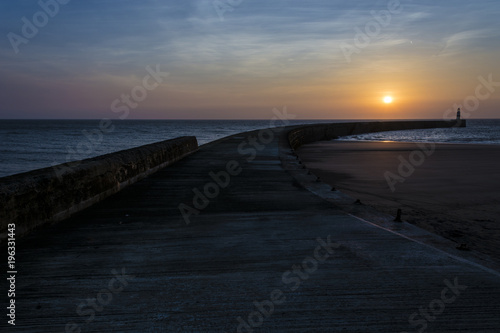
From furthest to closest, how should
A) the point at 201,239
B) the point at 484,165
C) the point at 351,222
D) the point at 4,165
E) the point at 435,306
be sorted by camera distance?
the point at 4,165, the point at 484,165, the point at 351,222, the point at 201,239, the point at 435,306

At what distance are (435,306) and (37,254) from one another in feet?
10.4

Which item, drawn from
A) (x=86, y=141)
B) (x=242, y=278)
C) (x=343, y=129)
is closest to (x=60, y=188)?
(x=242, y=278)

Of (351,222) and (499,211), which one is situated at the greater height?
(351,222)

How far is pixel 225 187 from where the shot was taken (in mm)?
6945

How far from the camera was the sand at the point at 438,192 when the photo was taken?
243 inches

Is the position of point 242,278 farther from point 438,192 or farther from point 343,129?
point 343,129

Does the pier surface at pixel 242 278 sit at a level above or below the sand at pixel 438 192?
above

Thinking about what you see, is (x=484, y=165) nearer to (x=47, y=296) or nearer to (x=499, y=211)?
(x=499, y=211)

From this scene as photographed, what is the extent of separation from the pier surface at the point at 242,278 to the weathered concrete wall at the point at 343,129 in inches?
679

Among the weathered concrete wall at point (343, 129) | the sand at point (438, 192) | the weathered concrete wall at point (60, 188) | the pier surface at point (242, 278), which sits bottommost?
the sand at point (438, 192)

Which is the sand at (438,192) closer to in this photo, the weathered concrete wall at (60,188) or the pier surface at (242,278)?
the pier surface at (242,278)

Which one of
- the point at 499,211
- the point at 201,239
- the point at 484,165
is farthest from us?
the point at 484,165

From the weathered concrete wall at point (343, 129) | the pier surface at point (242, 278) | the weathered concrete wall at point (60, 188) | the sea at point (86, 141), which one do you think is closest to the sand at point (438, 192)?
the pier surface at point (242, 278)

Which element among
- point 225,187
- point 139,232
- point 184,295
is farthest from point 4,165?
point 184,295
